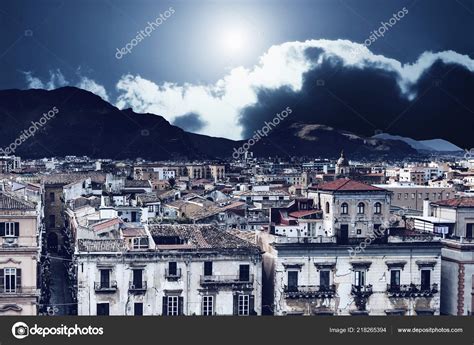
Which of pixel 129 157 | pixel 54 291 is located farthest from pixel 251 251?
pixel 129 157

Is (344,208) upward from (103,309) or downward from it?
upward

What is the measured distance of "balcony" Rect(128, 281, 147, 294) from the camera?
1170 cm

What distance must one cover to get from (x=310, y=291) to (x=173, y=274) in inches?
74.8

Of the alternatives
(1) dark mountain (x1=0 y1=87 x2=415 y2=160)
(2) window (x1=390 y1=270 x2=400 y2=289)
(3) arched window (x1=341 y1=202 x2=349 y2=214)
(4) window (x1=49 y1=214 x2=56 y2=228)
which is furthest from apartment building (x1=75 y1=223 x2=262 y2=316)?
(4) window (x1=49 y1=214 x2=56 y2=228)

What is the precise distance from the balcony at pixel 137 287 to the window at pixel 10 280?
4.75ft

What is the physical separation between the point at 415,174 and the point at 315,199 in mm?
21209

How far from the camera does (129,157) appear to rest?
103ft

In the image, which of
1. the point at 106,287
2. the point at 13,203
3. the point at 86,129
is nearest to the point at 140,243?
the point at 106,287

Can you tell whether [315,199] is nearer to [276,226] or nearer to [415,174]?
[276,226]

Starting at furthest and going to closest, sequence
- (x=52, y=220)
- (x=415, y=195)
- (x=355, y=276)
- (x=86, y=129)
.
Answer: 1. (x=86, y=129)
2. (x=415, y=195)
3. (x=52, y=220)
4. (x=355, y=276)

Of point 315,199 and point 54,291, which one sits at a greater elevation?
point 315,199

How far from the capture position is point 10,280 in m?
11.4

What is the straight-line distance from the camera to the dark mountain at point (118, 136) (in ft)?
55.0

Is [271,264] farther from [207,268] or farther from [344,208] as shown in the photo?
[344,208]
